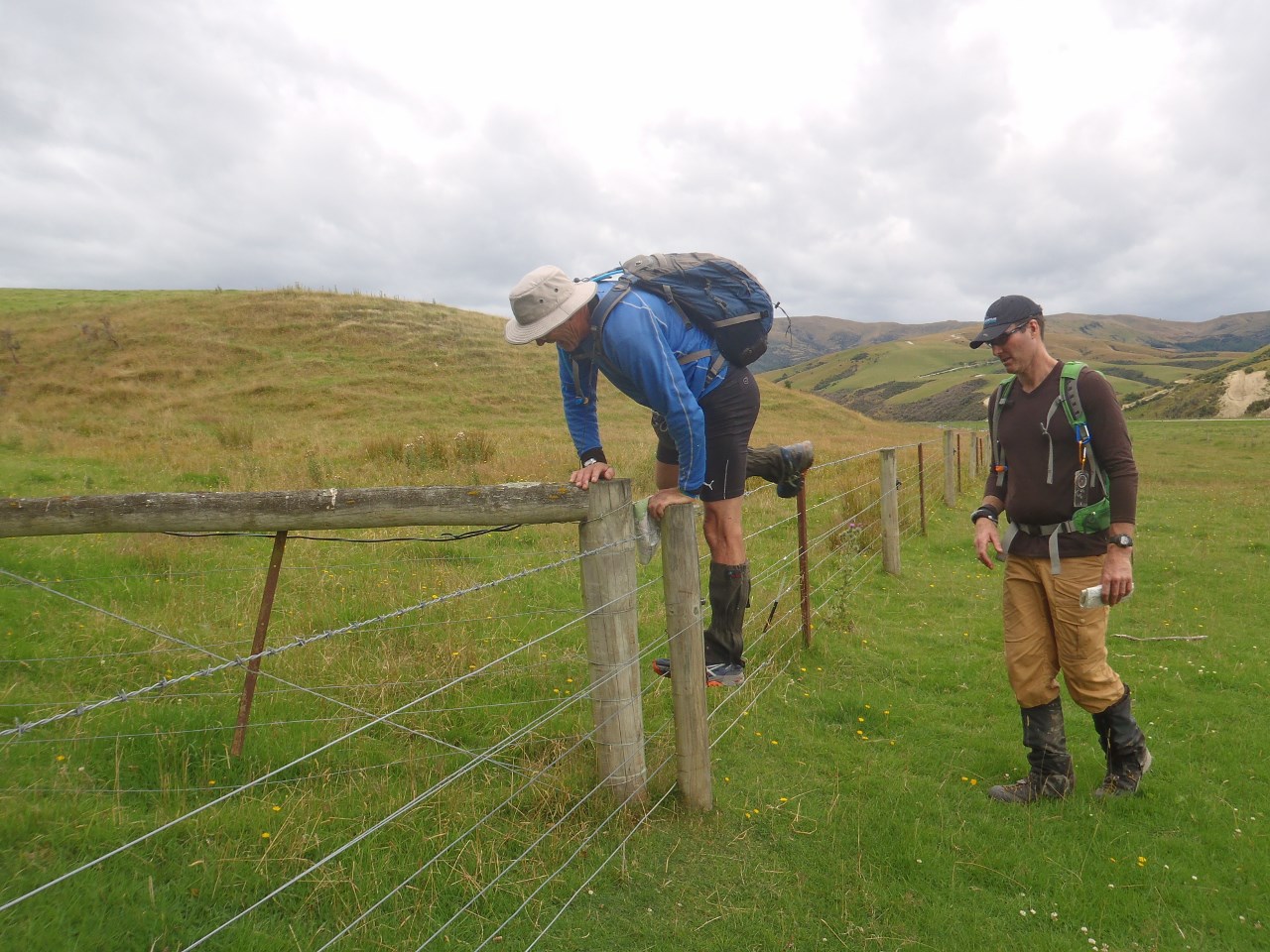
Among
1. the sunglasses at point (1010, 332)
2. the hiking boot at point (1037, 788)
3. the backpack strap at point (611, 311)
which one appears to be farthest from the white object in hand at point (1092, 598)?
the backpack strap at point (611, 311)

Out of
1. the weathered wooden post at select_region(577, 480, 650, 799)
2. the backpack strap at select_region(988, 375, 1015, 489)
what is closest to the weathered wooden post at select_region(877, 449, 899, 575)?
the backpack strap at select_region(988, 375, 1015, 489)

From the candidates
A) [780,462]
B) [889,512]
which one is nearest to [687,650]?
[780,462]

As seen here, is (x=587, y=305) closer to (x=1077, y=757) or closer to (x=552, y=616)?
(x=552, y=616)

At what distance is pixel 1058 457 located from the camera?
3.19 meters

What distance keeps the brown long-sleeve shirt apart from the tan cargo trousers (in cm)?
10

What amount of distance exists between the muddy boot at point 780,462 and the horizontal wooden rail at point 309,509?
1.98 meters

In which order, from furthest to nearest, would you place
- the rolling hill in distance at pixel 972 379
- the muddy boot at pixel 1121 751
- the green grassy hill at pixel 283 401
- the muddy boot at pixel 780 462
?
the rolling hill in distance at pixel 972 379
the green grassy hill at pixel 283 401
the muddy boot at pixel 780 462
the muddy boot at pixel 1121 751

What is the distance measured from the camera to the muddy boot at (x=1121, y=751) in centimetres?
334

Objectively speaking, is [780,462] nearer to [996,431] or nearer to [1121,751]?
[996,431]

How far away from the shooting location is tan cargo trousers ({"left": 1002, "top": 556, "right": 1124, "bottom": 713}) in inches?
126

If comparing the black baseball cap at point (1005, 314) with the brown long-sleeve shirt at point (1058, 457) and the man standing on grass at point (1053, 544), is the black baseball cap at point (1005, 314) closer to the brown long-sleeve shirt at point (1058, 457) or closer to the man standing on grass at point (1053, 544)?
the man standing on grass at point (1053, 544)

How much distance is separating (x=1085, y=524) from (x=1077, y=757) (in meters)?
1.48

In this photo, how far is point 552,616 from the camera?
536 centimetres

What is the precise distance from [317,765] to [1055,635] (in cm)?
326
